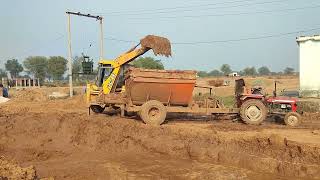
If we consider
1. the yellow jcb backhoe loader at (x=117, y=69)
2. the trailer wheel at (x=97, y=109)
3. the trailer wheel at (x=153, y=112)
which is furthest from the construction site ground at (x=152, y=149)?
the trailer wheel at (x=97, y=109)

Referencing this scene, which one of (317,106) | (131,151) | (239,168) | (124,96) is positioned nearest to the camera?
(239,168)

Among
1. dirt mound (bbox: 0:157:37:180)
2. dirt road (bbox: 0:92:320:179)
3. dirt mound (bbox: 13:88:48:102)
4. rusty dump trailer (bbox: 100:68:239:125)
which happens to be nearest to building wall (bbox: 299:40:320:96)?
dirt road (bbox: 0:92:320:179)

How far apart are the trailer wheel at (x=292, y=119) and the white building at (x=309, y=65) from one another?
9.56 meters

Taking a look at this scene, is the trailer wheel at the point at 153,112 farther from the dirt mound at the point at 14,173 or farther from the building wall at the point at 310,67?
the building wall at the point at 310,67

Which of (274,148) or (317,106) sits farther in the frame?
(317,106)

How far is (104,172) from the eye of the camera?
341 inches

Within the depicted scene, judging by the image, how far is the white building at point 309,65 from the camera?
23.2 metres

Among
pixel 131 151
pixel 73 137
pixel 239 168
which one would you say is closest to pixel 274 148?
pixel 239 168

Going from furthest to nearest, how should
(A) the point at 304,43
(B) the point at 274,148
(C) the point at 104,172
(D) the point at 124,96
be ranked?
(A) the point at 304,43
(D) the point at 124,96
(B) the point at 274,148
(C) the point at 104,172

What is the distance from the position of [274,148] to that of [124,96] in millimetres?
5807

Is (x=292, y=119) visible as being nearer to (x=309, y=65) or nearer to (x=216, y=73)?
(x=309, y=65)

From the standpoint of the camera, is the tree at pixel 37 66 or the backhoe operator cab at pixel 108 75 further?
the tree at pixel 37 66

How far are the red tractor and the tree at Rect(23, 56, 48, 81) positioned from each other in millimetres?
70613

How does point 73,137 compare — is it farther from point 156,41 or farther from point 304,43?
point 304,43
